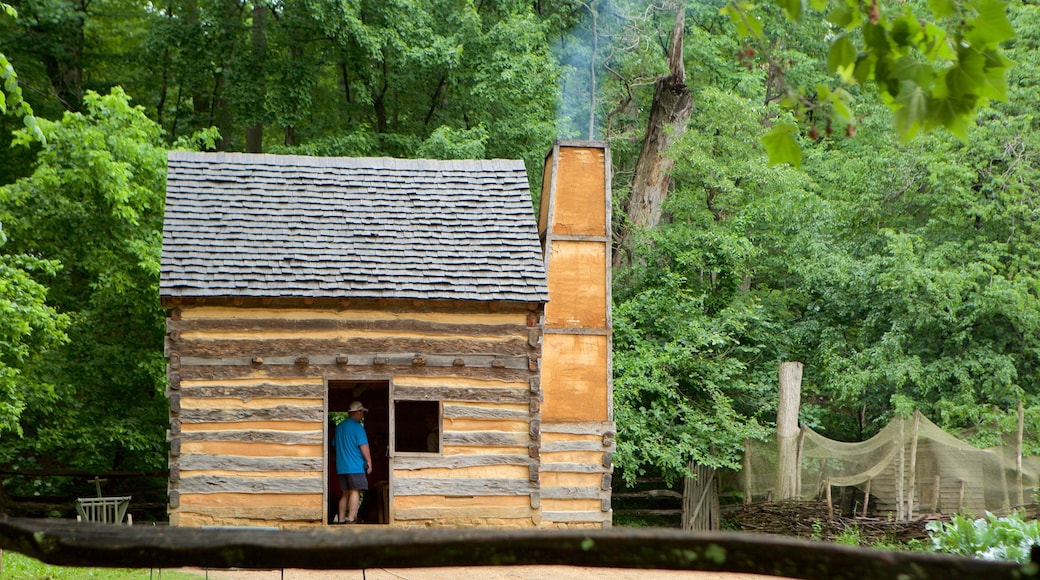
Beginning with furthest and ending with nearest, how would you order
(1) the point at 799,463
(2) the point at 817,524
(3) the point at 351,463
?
(1) the point at 799,463
(2) the point at 817,524
(3) the point at 351,463

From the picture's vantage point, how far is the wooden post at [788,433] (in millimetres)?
17359

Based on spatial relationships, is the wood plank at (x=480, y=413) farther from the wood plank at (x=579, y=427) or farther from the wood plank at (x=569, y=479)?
the wood plank at (x=569, y=479)

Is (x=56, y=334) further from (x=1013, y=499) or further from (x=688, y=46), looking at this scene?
(x=688, y=46)

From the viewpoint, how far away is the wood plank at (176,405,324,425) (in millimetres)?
12562

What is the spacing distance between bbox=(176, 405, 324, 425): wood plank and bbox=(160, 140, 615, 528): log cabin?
17 millimetres

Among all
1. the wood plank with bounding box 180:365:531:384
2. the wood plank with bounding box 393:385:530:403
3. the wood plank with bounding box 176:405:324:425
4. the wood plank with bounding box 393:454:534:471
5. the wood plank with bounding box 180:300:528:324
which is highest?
the wood plank with bounding box 180:300:528:324

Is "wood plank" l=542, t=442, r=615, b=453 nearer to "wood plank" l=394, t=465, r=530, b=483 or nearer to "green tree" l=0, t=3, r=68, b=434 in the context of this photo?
"wood plank" l=394, t=465, r=530, b=483

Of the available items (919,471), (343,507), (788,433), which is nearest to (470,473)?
(343,507)

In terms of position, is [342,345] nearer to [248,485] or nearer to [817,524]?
[248,485]

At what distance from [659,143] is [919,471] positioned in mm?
9498

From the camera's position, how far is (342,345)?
12953 mm

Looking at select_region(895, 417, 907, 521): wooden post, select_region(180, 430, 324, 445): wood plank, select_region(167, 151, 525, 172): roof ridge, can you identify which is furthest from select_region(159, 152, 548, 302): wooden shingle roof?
select_region(895, 417, 907, 521): wooden post

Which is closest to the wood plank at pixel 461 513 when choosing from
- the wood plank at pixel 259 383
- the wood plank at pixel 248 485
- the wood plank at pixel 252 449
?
the wood plank at pixel 248 485

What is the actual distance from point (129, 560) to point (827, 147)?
86.1 ft
